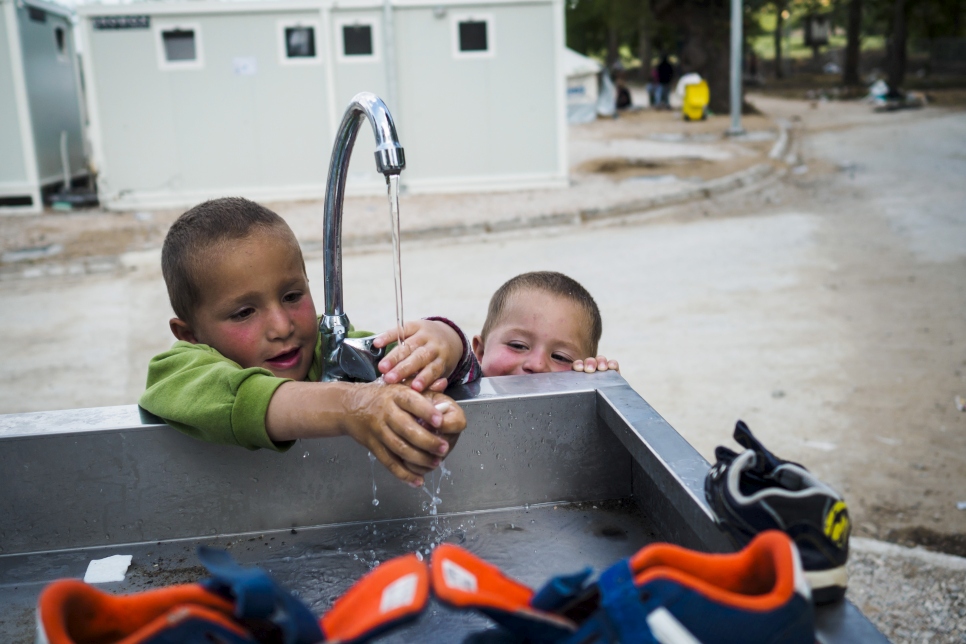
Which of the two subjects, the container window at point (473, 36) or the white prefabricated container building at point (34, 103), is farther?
the container window at point (473, 36)

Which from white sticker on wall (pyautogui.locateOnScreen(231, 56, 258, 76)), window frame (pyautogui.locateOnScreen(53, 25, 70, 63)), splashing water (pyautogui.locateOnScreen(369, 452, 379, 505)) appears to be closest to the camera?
splashing water (pyautogui.locateOnScreen(369, 452, 379, 505))

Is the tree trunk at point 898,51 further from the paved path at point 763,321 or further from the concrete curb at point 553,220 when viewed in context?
the concrete curb at point 553,220

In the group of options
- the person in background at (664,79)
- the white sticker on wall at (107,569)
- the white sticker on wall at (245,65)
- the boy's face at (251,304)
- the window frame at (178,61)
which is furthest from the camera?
the person in background at (664,79)

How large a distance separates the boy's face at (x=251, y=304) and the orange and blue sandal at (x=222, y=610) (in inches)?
36.6

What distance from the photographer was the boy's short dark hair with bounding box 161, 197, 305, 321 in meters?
1.67

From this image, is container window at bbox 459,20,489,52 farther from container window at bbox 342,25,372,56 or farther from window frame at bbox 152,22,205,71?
window frame at bbox 152,22,205,71

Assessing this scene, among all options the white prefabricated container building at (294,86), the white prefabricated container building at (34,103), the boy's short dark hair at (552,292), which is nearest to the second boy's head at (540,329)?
the boy's short dark hair at (552,292)

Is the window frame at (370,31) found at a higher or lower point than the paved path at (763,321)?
higher

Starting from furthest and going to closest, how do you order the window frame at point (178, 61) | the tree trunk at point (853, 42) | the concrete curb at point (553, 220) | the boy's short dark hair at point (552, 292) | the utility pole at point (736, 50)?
the tree trunk at point (853, 42)
the utility pole at point (736, 50)
the window frame at point (178, 61)
the concrete curb at point (553, 220)
the boy's short dark hair at point (552, 292)

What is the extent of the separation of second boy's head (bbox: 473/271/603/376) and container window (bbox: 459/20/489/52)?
9.11 meters

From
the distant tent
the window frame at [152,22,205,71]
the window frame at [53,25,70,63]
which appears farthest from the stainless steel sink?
the distant tent

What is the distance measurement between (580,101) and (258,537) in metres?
22.7

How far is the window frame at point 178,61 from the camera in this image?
1041 centimetres

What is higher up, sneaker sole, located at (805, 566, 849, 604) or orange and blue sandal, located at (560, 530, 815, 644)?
orange and blue sandal, located at (560, 530, 815, 644)
